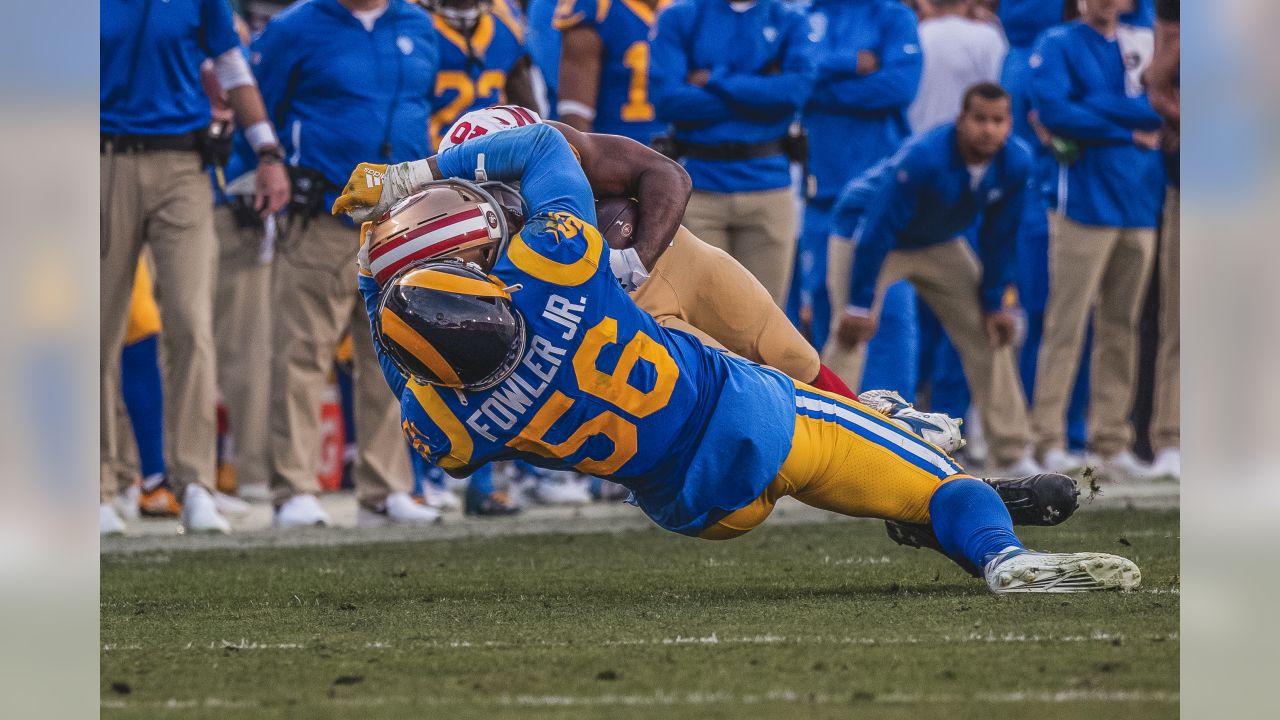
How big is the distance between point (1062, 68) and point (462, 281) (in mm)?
5765

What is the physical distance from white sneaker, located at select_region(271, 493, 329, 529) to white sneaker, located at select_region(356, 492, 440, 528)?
0.19 m

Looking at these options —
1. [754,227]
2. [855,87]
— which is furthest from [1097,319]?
[754,227]

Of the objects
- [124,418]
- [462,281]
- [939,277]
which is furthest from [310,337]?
[462,281]

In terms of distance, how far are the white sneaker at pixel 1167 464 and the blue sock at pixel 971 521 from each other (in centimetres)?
485

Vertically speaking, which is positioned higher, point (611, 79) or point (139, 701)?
point (611, 79)

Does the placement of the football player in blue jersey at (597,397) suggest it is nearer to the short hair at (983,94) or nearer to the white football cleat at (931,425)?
the white football cleat at (931,425)

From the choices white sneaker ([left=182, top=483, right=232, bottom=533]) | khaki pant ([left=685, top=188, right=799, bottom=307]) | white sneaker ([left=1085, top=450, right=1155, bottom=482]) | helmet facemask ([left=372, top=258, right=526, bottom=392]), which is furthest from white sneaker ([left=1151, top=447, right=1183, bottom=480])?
helmet facemask ([left=372, top=258, right=526, bottom=392])

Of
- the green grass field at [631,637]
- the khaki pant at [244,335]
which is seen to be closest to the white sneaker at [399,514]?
the khaki pant at [244,335]

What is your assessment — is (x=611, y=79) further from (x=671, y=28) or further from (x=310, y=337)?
(x=310, y=337)

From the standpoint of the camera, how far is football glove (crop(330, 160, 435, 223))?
4578 mm

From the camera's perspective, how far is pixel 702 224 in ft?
26.1

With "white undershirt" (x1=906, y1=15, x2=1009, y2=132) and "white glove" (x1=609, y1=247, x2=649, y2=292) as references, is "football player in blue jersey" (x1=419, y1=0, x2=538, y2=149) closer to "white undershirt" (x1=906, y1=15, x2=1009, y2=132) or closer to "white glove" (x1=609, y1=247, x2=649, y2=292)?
"white undershirt" (x1=906, y1=15, x2=1009, y2=132)

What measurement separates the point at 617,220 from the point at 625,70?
373 centimetres
